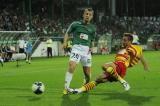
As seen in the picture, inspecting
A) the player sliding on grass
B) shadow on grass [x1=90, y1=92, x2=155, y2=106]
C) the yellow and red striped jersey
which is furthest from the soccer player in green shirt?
shadow on grass [x1=90, y1=92, x2=155, y2=106]

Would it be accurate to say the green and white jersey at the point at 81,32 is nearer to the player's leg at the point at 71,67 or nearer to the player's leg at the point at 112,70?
the player's leg at the point at 71,67

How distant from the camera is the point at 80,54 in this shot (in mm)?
15656

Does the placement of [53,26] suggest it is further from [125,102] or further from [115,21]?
[125,102]

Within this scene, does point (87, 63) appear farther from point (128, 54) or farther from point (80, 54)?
point (128, 54)

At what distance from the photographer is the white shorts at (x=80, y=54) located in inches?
612

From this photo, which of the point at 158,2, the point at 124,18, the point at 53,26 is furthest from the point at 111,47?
the point at 158,2

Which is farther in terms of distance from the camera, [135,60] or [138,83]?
[138,83]

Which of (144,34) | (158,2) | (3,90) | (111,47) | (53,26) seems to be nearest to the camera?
(3,90)

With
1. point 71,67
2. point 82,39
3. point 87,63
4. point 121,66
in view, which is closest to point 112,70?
point 121,66

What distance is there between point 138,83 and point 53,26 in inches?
1586

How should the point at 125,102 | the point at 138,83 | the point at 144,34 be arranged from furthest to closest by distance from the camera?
the point at 144,34 → the point at 138,83 → the point at 125,102

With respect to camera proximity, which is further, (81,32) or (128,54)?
(81,32)

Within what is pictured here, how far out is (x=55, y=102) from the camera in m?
13.6

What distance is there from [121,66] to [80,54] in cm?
138
